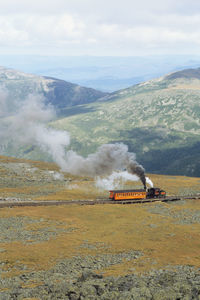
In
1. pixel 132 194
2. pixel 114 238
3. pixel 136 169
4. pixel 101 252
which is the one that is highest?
pixel 136 169

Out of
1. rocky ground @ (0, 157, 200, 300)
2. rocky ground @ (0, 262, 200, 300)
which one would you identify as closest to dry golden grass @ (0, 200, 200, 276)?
rocky ground @ (0, 157, 200, 300)

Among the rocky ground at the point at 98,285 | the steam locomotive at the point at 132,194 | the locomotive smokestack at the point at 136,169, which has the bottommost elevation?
the rocky ground at the point at 98,285

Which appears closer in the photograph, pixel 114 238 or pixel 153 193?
pixel 114 238

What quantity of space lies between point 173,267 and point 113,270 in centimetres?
881

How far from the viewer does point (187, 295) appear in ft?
97.8

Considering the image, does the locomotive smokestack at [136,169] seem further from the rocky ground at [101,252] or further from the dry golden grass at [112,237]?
the dry golden grass at [112,237]

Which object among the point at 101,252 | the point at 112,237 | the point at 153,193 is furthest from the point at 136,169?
the point at 101,252

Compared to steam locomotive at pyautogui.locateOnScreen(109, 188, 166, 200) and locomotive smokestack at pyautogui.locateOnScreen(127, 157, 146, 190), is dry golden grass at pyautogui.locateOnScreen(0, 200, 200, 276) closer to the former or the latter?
steam locomotive at pyautogui.locateOnScreen(109, 188, 166, 200)

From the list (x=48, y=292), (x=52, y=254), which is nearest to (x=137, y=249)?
(x=52, y=254)

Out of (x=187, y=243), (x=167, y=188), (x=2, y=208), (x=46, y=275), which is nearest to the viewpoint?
(x=46, y=275)

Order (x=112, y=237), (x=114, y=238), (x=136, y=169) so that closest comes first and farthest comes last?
(x=114, y=238), (x=112, y=237), (x=136, y=169)

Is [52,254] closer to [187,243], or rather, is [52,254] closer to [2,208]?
[187,243]

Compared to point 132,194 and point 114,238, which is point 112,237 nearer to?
point 114,238

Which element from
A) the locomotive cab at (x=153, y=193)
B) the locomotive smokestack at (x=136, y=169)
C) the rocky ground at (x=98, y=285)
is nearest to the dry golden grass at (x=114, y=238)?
the rocky ground at (x=98, y=285)
